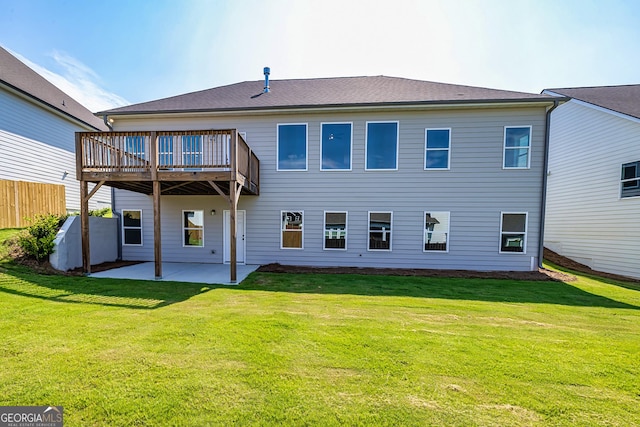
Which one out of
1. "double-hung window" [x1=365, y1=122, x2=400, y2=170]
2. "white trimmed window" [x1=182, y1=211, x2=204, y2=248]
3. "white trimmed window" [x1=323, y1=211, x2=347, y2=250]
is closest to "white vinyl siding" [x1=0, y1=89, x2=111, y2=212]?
"white trimmed window" [x1=182, y1=211, x2=204, y2=248]

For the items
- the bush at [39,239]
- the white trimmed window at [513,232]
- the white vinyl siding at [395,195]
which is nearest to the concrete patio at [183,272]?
the white vinyl siding at [395,195]

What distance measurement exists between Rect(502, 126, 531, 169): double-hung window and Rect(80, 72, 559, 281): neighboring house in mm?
33

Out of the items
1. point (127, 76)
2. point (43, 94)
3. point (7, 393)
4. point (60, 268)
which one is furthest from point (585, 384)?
point (43, 94)

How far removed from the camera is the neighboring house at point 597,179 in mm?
8867

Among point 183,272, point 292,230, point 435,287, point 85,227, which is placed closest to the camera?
point 435,287

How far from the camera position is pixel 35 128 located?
35.9 feet

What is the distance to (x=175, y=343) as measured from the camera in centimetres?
312

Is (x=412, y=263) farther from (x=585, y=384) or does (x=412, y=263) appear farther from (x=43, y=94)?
(x=43, y=94)

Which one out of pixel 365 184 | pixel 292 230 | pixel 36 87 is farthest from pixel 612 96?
pixel 36 87

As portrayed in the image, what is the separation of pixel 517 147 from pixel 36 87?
2082cm

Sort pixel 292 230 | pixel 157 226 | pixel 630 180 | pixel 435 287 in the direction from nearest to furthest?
pixel 435 287 < pixel 157 226 < pixel 630 180 < pixel 292 230

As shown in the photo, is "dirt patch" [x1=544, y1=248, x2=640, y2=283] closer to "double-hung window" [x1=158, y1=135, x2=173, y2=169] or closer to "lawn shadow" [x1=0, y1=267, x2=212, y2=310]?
"lawn shadow" [x1=0, y1=267, x2=212, y2=310]

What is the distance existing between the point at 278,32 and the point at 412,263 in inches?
397

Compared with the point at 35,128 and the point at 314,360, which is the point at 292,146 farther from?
the point at 35,128
